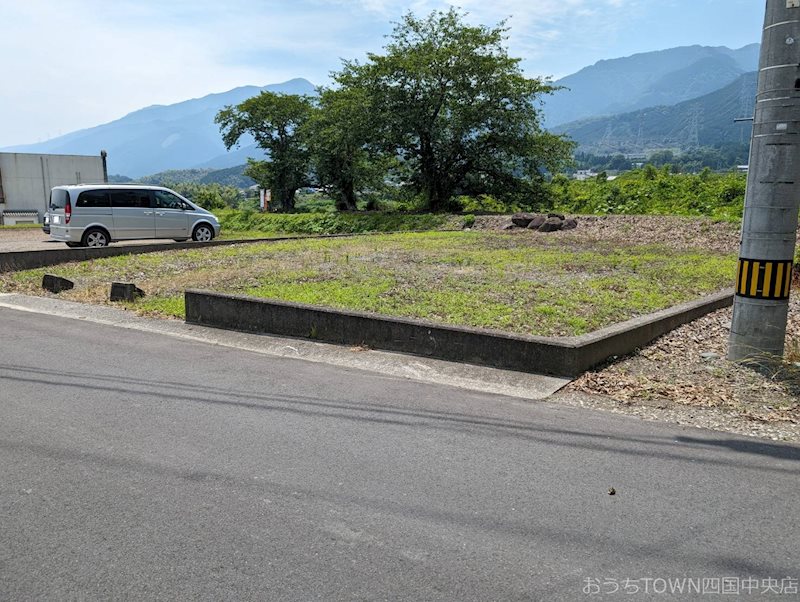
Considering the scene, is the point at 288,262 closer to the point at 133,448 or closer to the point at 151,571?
the point at 133,448

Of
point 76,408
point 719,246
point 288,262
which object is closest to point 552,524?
point 76,408

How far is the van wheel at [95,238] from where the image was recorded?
1762 centimetres

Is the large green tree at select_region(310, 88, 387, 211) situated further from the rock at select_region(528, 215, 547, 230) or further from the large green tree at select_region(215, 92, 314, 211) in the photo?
the rock at select_region(528, 215, 547, 230)

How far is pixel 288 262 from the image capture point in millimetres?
13539

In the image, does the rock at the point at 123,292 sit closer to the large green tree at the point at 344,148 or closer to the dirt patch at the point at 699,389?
the dirt patch at the point at 699,389

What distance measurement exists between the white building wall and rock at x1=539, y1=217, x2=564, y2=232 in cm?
3635

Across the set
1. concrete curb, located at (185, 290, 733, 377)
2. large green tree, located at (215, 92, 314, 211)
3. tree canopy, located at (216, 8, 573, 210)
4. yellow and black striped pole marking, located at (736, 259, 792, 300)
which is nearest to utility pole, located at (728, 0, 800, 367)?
yellow and black striped pole marking, located at (736, 259, 792, 300)

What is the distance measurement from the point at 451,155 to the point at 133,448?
980 inches

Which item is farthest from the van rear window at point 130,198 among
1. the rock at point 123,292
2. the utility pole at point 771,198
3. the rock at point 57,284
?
the utility pole at point 771,198

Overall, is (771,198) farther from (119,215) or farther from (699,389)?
(119,215)

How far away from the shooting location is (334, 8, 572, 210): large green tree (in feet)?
85.1

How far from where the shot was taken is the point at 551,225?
19.5m

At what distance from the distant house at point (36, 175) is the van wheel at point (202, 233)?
26.8 meters

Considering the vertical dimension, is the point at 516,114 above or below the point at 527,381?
above
